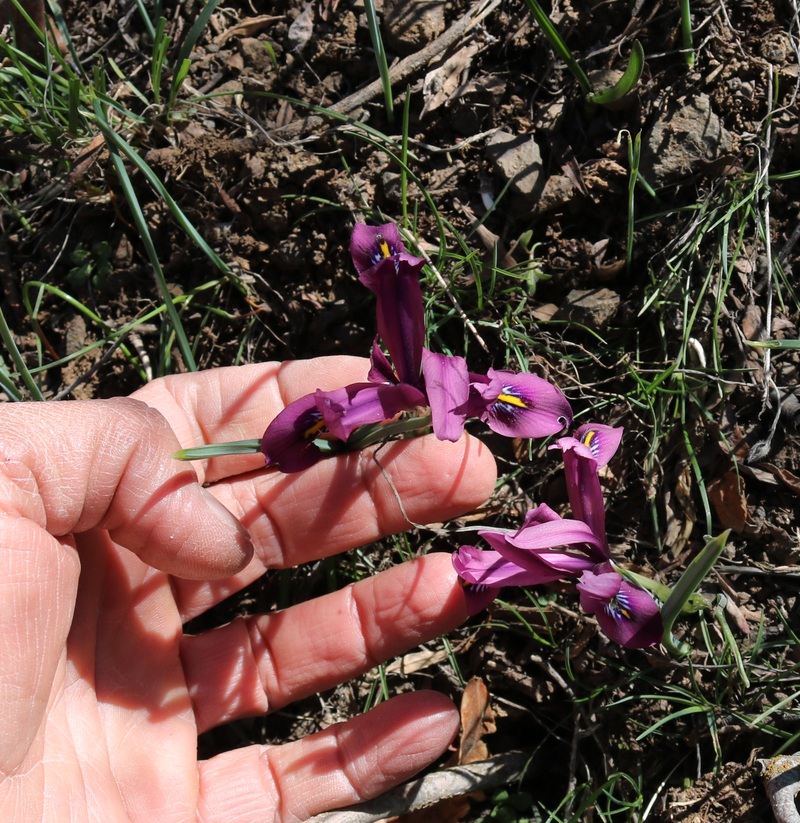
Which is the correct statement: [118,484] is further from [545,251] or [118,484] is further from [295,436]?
[545,251]

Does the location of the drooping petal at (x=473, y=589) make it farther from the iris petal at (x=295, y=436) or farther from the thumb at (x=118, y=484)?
the thumb at (x=118, y=484)

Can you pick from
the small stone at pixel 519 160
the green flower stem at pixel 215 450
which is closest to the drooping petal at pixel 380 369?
the green flower stem at pixel 215 450

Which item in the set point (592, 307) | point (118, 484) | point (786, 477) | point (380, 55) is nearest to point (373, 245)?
point (380, 55)

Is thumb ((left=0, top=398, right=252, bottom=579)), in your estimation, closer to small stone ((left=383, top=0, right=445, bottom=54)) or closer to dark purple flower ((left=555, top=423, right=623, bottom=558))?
dark purple flower ((left=555, top=423, right=623, bottom=558))

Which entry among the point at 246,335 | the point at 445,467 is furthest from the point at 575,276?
the point at 246,335

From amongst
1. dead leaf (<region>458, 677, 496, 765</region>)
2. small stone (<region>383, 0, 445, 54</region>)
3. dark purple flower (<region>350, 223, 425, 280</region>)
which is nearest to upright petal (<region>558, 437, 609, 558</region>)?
dark purple flower (<region>350, 223, 425, 280</region>)

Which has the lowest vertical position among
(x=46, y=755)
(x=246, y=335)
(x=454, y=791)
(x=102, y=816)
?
(x=454, y=791)

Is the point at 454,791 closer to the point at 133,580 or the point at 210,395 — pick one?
the point at 133,580
